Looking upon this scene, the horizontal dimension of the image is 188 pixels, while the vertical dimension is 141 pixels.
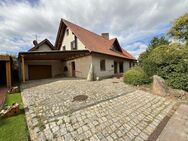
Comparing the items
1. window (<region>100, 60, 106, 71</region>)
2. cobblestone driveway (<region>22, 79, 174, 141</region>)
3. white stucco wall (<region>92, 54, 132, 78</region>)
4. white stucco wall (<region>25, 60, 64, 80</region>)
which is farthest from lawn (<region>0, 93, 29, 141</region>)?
white stucco wall (<region>25, 60, 64, 80</region>)

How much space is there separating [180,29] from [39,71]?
57.1 ft

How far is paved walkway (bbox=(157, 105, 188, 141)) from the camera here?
3.26m

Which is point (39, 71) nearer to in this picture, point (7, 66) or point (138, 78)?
point (7, 66)

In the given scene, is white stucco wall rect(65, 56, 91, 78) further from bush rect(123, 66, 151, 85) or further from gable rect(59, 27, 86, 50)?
bush rect(123, 66, 151, 85)

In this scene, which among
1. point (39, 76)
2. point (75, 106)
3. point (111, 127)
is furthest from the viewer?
point (39, 76)

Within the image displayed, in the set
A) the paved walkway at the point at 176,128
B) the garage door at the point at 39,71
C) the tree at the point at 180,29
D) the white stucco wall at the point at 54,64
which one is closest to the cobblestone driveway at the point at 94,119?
the paved walkway at the point at 176,128

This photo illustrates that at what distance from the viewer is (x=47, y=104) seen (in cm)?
537

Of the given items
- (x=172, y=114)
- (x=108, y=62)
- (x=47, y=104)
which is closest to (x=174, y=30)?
(x=108, y=62)

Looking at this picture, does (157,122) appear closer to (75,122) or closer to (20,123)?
(75,122)

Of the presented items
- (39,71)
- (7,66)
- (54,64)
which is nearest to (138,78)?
(7,66)

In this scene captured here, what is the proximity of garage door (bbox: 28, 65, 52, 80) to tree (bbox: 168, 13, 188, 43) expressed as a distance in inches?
625

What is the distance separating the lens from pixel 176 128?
376 centimetres

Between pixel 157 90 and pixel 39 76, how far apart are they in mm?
14710

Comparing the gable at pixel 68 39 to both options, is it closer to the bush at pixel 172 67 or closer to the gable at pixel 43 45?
the gable at pixel 43 45
